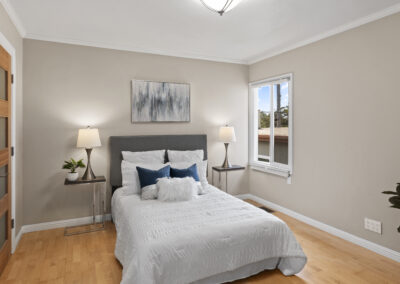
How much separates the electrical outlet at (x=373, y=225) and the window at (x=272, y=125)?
1252 millimetres

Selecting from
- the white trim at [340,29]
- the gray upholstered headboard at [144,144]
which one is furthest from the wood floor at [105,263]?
the white trim at [340,29]

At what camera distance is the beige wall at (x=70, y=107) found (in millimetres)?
3447

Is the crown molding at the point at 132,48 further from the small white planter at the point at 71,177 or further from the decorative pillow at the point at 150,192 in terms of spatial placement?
the decorative pillow at the point at 150,192

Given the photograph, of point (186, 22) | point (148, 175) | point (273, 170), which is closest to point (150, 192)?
point (148, 175)

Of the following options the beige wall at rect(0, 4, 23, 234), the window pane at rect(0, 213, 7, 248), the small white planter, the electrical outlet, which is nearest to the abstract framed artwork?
the small white planter

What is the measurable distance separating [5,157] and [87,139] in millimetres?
928

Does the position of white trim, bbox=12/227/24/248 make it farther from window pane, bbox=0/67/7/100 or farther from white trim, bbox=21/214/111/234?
window pane, bbox=0/67/7/100

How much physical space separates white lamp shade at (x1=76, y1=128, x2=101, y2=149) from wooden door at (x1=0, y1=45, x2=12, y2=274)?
2.57ft

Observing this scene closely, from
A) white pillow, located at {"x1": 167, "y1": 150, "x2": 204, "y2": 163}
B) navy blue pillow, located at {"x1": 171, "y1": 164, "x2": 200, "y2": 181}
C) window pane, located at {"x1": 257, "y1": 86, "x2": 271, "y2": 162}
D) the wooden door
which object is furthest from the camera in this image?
window pane, located at {"x1": 257, "y1": 86, "x2": 271, "y2": 162}

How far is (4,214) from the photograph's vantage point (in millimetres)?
2660

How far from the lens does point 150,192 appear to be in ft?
10.3

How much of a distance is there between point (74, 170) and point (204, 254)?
2.16 metres

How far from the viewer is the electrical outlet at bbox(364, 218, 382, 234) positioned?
286cm

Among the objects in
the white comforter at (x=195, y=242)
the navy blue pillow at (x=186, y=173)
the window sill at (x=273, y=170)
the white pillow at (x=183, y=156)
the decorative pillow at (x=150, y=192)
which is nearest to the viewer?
the white comforter at (x=195, y=242)
